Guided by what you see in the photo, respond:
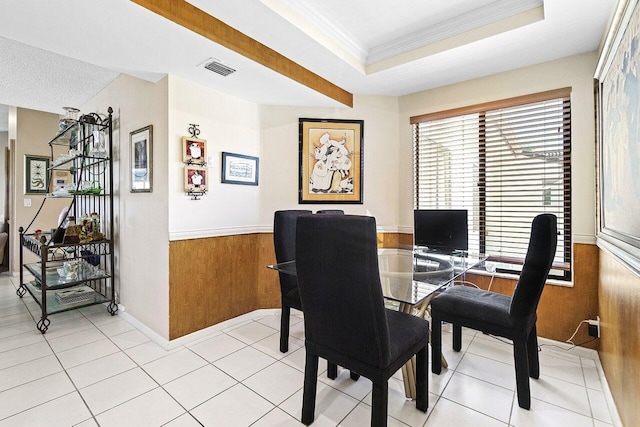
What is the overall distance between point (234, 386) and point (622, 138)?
8.66ft

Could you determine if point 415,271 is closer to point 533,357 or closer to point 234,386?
point 533,357

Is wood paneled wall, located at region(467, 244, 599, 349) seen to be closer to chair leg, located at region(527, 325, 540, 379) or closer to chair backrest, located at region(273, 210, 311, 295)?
chair leg, located at region(527, 325, 540, 379)

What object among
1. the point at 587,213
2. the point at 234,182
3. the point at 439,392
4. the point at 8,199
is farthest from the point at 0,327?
the point at 587,213

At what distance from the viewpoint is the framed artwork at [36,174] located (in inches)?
178

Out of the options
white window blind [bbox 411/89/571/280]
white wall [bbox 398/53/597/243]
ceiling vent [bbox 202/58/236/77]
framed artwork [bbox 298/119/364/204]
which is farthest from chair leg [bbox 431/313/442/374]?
ceiling vent [bbox 202/58/236/77]

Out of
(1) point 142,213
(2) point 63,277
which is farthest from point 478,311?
(2) point 63,277

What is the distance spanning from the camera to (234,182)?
2.95 metres

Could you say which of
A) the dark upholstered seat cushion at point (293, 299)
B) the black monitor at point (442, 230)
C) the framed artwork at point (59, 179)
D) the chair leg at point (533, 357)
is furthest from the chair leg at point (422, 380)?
the framed artwork at point (59, 179)

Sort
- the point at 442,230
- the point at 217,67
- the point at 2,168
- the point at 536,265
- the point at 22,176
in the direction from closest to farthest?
the point at 536,265
the point at 217,67
the point at 442,230
the point at 22,176
the point at 2,168

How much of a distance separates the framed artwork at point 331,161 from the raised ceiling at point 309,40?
35 centimetres

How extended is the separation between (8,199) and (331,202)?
5397mm

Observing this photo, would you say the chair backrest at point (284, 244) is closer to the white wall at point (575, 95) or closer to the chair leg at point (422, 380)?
the chair leg at point (422, 380)

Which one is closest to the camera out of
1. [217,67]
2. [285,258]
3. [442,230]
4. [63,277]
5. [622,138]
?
[622,138]

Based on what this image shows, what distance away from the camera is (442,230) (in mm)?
2805
